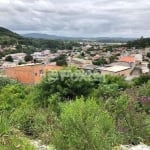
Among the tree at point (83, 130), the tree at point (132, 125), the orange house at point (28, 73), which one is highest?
the tree at point (83, 130)

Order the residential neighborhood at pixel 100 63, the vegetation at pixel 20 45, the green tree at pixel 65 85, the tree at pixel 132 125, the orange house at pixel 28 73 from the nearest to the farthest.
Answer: the tree at pixel 132 125 < the green tree at pixel 65 85 < the orange house at pixel 28 73 < the residential neighborhood at pixel 100 63 < the vegetation at pixel 20 45

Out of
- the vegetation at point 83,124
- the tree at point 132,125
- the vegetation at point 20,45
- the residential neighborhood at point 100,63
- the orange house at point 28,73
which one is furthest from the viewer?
the vegetation at point 20,45

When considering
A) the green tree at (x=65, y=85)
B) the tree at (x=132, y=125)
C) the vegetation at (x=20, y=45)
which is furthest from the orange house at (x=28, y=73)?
the vegetation at (x=20, y=45)

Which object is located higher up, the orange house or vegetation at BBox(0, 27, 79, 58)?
the orange house

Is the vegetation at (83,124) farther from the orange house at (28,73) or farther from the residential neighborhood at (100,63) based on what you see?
the orange house at (28,73)

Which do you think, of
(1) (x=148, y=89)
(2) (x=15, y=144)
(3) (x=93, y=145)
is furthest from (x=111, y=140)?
(1) (x=148, y=89)

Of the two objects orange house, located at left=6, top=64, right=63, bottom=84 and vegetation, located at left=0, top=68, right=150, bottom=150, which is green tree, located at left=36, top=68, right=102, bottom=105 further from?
orange house, located at left=6, top=64, right=63, bottom=84

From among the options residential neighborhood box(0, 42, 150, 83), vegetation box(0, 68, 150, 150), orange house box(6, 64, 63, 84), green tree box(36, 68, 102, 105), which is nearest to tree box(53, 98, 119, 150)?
vegetation box(0, 68, 150, 150)

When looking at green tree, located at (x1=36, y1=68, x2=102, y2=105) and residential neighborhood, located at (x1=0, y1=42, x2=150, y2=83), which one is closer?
green tree, located at (x1=36, y1=68, x2=102, y2=105)

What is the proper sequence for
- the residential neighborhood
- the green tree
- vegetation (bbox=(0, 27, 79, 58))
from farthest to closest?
vegetation (bbox=(0, 27, 79, 58)) → the residential neighborhood → the green tree

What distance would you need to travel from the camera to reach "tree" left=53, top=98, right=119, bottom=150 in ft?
12.4

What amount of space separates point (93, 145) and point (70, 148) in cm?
23

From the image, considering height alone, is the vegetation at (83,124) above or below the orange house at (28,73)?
above

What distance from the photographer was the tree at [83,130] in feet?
12.4
